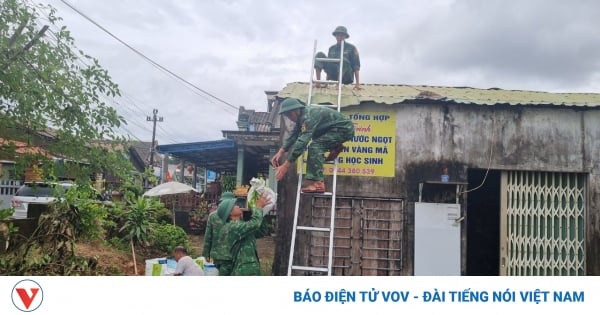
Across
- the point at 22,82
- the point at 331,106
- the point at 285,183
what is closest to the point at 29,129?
the point at 22,82

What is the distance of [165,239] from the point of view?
934cm

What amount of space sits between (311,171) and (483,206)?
494cm

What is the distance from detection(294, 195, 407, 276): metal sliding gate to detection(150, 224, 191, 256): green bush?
4.41m

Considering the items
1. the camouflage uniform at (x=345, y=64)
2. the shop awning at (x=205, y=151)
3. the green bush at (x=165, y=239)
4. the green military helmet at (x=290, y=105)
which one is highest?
the camouflage uniform at (x=345, y=64)

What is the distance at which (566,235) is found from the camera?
19.3 feet

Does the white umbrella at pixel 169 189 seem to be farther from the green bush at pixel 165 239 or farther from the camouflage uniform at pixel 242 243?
the camouflage uniform at pixel 242 243

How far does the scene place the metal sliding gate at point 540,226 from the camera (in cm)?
579

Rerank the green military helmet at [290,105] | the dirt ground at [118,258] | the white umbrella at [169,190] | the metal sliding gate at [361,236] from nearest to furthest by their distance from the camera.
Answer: the green military helmet at [290,105], the metal sliding gate at [361,236], the dirt ground at [118,258], the white umbrella at [169,190]

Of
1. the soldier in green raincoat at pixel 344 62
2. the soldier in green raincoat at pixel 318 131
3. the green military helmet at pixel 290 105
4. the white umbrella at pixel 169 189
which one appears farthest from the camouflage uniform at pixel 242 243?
the white umbrella at pixel 169 189

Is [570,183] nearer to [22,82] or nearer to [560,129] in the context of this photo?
[560,129]

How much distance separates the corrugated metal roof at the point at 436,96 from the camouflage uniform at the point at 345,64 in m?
0.38

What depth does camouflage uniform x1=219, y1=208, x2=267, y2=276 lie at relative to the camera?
15.3 ft
